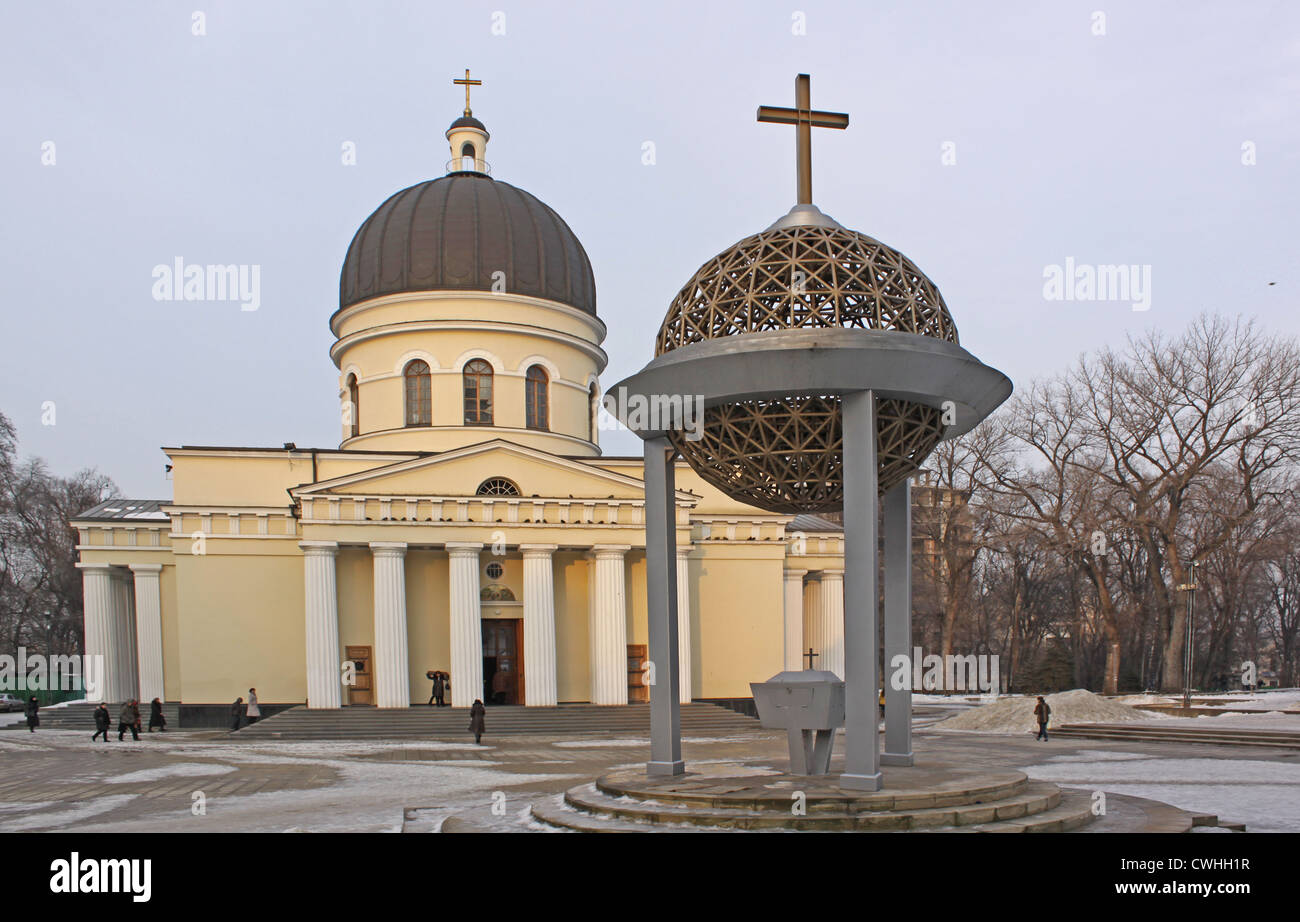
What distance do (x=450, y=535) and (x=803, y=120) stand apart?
76.9 ft

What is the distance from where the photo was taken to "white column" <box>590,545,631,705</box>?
34781 millimetres

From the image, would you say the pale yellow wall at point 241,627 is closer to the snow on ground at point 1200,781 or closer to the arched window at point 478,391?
the arched window at point 478,391

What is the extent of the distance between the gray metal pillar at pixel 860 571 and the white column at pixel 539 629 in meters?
23.6

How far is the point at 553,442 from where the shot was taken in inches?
1561

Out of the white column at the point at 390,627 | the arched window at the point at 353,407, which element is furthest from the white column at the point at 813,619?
the arched window at the point at 353,407

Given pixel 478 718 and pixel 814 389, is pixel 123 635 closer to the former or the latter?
pixel 478 718

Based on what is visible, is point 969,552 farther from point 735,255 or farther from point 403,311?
point 735,255

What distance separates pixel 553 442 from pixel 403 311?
694 centimetres

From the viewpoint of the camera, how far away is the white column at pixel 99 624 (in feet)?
127

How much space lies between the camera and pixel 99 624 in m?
38.9

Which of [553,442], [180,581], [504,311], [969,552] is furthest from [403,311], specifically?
[969,552]

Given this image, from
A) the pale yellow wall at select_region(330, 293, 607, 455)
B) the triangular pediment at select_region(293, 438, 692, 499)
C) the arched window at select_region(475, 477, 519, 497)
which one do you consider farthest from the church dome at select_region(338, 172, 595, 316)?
the arched window at select_region(475, 477, 519, 497)

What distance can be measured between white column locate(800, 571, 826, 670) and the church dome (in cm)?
1440

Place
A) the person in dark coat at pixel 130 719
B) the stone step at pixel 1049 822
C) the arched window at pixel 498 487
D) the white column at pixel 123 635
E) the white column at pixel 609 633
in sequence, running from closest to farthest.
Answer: the stone step at pixel 1049 822 < the person in dark coat at pixel 130 719 < the white column at pixel 609 633 < the arched window at pixel 498 487 < the white column at pixel 123 635
